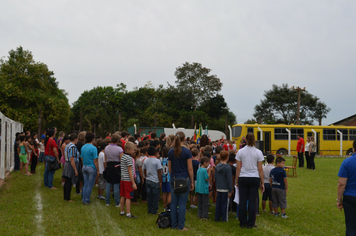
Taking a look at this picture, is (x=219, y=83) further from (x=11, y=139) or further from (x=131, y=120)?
(x=11, y=139)

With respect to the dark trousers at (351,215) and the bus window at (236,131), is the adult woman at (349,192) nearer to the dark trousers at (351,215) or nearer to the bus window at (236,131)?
the dark trousers at (351,215)

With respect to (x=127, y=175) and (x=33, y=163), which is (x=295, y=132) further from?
(x=127, y=175)

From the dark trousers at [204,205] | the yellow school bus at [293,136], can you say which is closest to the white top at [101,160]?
the dark trousers at [204,205]

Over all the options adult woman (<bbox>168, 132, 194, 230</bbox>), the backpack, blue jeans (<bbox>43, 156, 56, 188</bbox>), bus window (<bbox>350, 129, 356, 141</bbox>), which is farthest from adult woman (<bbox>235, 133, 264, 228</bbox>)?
bus window (<bbox>350, 129, 356, 141</bbox>)

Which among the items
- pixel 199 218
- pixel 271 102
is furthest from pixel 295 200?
pixel 271 102

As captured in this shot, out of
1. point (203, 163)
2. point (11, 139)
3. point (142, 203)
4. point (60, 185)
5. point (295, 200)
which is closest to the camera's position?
point (203, 163)

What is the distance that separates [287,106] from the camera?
59938 millimetres

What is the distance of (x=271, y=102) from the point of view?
201 ft

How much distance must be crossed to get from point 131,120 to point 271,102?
27.5 metres

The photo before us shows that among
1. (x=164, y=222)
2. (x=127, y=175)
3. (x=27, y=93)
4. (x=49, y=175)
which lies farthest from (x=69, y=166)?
(x=27, y=93)

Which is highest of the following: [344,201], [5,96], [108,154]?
[5,96]

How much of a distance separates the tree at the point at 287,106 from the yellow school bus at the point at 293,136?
2839 centimetres

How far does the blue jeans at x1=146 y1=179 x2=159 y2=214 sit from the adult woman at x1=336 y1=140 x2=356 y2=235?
12.3ft

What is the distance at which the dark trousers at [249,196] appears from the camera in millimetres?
5902
